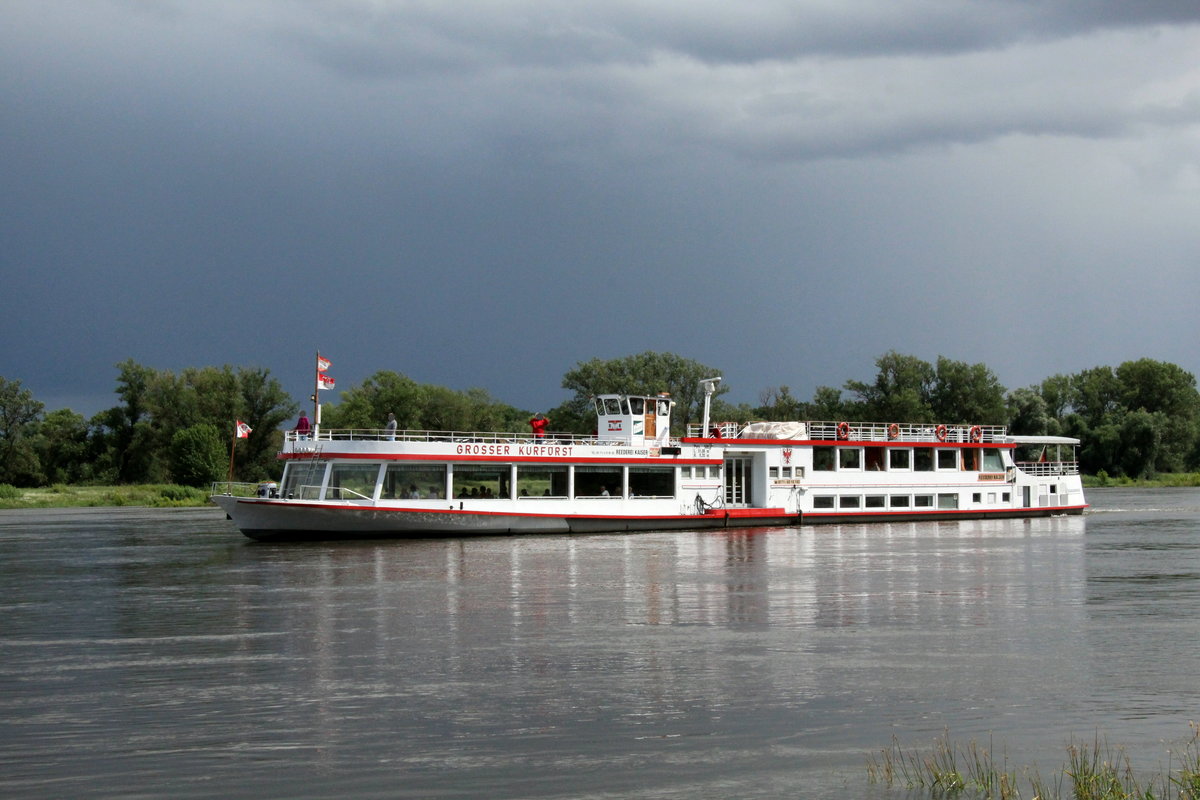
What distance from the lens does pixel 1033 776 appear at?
43.5ft

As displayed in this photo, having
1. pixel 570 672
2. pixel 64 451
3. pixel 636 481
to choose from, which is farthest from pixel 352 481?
pixel 64 451

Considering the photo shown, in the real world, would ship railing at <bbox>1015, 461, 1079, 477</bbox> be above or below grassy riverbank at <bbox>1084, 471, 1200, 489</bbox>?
above

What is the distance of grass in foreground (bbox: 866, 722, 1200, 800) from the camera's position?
12289mm

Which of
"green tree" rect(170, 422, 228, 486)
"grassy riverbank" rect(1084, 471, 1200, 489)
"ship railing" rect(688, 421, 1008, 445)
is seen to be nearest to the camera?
"ship railing" rect(688, 421, 1008, 445)

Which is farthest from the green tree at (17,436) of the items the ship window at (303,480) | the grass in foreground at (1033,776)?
the grass in foreground at (1033,776)

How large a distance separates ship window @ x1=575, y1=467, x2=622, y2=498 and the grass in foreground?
37868mm

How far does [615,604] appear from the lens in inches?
1115

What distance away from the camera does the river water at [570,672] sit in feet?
46.2

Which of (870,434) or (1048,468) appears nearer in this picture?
(870,434)

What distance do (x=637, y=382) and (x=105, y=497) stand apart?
151ft

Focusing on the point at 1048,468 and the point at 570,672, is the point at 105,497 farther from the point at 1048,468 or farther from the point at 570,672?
the point at 570,672

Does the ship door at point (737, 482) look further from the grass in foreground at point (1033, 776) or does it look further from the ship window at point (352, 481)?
the grass in foreground at point (1033, 776)

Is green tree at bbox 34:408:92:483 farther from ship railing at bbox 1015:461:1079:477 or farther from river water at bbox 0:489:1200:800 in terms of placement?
ship railing at bbox 1015:461:1079:477

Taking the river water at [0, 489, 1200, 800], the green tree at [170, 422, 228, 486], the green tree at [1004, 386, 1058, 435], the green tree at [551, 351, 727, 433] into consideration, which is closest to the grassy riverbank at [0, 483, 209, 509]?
the green tree at [170, 422, 228, 486]
